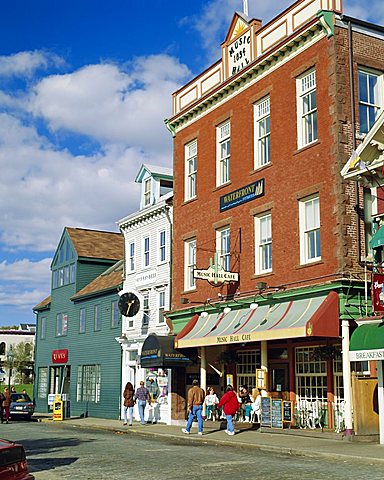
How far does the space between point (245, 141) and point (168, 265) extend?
794 centimetres

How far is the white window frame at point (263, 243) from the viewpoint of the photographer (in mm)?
23875

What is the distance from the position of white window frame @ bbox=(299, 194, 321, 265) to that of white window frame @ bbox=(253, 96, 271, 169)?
9.75 ft

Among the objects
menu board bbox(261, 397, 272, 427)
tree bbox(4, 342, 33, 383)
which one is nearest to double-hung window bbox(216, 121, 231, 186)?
menu board bbox(261, 397, 272, 427)

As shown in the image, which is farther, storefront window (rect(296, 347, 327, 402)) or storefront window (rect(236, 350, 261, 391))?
storefront window (rect(236, 350, 261, 391))

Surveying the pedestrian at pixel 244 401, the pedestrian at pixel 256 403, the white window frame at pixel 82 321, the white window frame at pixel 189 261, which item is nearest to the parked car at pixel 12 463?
the pedestrian at pixel 256 403

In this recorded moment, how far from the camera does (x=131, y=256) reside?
3538 cm

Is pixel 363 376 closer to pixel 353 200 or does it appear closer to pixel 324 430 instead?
pixel 324 430

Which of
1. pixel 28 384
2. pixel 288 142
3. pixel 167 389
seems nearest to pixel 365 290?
pixel 288 142

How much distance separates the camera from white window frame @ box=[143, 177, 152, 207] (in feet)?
113

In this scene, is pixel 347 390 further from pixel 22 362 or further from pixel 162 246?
pixel 22 362

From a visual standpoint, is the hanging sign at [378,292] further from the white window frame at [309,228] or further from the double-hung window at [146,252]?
the double-hung window at [146,252]

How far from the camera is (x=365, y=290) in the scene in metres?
19.8

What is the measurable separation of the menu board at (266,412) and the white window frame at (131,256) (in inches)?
536

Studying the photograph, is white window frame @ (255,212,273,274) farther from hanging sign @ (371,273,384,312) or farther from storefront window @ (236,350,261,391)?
hanging sign @ (371,273,384,312)
